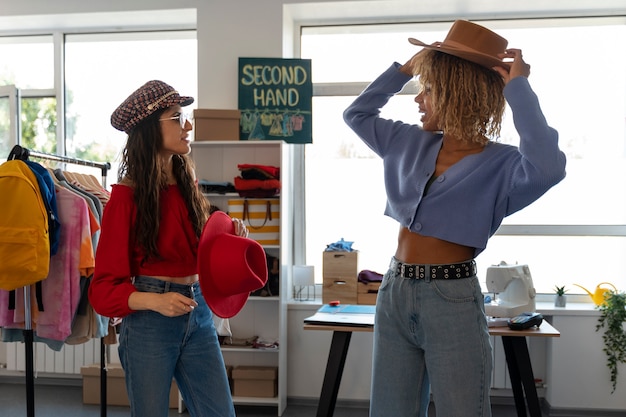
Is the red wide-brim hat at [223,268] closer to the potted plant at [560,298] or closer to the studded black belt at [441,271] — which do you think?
the studded black belt at [441,271]

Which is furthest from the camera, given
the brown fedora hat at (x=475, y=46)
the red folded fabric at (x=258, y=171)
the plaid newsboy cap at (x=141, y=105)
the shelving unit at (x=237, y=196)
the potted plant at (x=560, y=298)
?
the shelving unit at (x=237, y=196)

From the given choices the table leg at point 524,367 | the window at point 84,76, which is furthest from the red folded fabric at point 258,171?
the table leg at point 524,367

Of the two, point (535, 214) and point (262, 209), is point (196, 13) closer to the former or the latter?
point (262, 209)

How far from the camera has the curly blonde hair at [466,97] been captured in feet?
5.83

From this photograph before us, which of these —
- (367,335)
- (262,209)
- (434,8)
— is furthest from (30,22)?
(367,335)

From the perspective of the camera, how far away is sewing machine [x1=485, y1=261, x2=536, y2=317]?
3.47 metres

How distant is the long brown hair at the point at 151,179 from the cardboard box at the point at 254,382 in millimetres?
2366

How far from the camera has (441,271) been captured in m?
1.76

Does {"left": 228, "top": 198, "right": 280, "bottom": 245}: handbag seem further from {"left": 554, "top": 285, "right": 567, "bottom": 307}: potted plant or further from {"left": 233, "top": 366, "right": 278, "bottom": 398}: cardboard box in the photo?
{"left": 554, "top": 285, "right": 567, "bottom": 307}: potted plant

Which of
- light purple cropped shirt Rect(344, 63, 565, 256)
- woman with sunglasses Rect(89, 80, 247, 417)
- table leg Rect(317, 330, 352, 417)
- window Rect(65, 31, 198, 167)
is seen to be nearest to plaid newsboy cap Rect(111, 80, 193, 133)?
woman with sunglasses Rect(89, 80, 247, 417)

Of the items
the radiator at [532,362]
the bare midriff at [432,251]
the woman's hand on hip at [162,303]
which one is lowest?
the radiator at [532,362]

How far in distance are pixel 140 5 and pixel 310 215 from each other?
1905mm

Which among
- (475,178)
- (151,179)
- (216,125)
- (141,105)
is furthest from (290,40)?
(475,178)

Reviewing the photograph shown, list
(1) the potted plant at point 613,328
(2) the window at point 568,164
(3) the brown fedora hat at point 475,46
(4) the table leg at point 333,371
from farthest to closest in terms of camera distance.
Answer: (2) the window at point 568,164, (1) the potted plant at point 613,328, (4) the table leg at point 333,371, (3) the brown fedora hat at point 475,46
